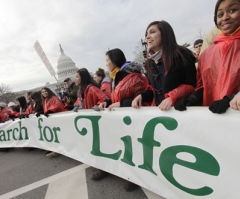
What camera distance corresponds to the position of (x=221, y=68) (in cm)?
160

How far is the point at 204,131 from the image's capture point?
5.03 ft

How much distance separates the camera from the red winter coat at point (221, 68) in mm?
1513

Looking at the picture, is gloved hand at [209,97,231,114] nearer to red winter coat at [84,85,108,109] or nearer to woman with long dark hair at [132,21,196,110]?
woman with long dark hair at [132,21,196,110]

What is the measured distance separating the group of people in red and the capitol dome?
5984cm

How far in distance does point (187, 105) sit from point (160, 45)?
0.75m

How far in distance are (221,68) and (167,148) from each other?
2.66ft

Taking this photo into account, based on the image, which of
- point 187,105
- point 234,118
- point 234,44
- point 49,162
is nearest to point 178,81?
point 187,105

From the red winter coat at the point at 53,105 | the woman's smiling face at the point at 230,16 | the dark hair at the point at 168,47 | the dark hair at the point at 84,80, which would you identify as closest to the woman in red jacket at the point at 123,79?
the dark hair at the point at 168,47

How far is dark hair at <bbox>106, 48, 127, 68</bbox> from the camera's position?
281cm

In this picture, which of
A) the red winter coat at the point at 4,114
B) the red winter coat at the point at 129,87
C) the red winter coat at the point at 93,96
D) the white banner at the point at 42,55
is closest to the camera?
the red winter coat at the point at 129,87

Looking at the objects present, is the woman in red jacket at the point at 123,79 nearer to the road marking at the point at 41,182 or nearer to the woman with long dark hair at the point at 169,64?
the woman with long dark hair at the point at 169,64

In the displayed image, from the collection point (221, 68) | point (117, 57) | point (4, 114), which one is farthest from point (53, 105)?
point (221, 68)

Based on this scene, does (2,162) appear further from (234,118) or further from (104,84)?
(234,118)

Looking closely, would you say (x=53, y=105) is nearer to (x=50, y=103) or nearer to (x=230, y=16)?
(x=50, y=103)
